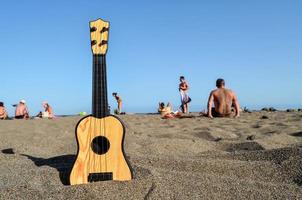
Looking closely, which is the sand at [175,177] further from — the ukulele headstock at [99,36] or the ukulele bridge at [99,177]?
the ukulele headstock at [99,36]

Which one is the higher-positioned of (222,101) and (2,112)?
(222,101)

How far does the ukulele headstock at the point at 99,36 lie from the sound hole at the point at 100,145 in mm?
635

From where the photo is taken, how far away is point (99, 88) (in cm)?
303

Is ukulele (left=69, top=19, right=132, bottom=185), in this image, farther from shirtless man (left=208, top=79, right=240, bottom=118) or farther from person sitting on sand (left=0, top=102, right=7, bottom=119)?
person sitting on sand (left=0, top=102, right=7, bottom=119)

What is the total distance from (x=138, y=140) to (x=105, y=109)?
208cm

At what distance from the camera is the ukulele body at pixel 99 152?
282 cm

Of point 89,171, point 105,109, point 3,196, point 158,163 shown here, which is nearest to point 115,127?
point 105,109

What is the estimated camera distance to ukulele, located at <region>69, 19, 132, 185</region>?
9.29 feet

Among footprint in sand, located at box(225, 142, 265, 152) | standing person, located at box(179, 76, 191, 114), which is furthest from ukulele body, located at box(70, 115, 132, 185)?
standing person, located at box(179, 76, 191, 114)

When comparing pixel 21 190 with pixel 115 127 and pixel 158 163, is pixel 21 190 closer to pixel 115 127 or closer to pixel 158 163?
pixel 115 127

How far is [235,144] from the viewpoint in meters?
4.58

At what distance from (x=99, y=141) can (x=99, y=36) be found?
788mm

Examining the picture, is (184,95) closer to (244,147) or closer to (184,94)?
(184,94)

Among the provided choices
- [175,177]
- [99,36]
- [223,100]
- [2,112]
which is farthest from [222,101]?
[2,112]
